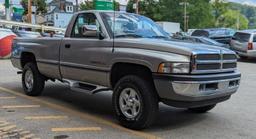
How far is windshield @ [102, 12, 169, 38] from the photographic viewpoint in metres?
7.18

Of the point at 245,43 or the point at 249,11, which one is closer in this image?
the point at 245,43

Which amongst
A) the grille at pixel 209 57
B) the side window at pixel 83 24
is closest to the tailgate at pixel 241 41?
the side window at pixel 83 24

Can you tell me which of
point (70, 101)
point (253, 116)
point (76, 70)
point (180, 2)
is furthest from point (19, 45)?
point (180, 2)

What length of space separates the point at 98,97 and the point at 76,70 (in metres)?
1.79

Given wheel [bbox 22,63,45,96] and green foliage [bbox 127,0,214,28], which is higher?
green foliage [bbox 127,0,214,28]

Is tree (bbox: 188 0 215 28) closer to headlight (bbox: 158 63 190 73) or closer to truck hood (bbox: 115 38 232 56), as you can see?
truck hood (bbox: 115 38 232 56)

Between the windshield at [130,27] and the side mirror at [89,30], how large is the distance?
0.82 feet

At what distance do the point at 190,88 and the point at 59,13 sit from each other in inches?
2460

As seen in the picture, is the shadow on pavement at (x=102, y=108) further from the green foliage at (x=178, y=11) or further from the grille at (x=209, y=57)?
the green foliage at (x=178, y=11)

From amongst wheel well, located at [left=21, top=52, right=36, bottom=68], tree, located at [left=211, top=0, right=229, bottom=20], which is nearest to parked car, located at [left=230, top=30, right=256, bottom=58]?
wheel well, located at [left=21, top=52, right=36, bottom=68]

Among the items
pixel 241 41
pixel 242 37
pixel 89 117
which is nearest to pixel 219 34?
pixel 242 37

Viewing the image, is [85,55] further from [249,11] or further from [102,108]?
[249,11]

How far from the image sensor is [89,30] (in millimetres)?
7383

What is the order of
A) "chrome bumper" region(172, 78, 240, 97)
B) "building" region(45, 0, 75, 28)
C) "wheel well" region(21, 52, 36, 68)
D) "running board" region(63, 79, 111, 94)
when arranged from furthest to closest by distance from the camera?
"building" region(45, 0, 75, 28) → "wheel well" region(21, 52, 36, 68) → "running board" region(63, 79, 111, 94) → "chrome bumper" region(172, 78, 240, 97)
